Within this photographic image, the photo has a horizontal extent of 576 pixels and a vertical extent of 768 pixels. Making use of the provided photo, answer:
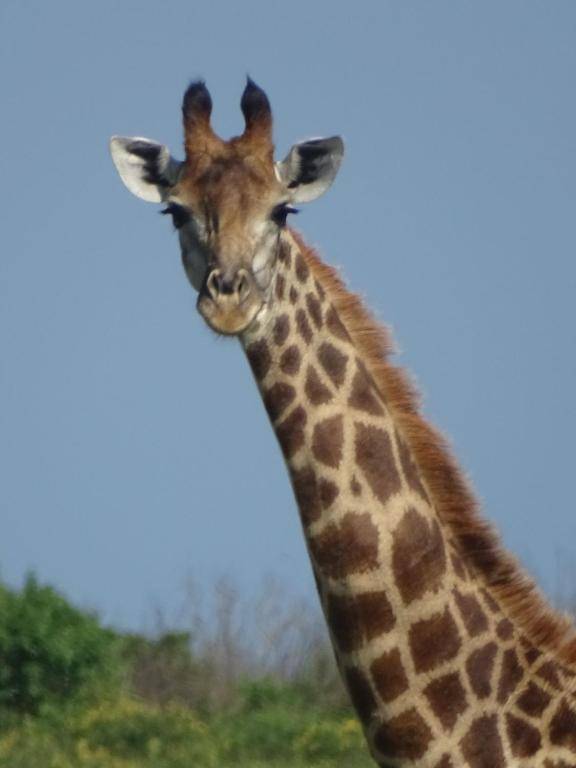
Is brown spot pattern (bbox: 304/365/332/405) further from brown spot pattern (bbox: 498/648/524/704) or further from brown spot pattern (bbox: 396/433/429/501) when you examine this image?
brown spot pattern (bbox: 498/648/524/704)

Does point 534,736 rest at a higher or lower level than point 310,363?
lower

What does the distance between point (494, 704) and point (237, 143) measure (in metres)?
2.15

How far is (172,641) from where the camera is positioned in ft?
74.6

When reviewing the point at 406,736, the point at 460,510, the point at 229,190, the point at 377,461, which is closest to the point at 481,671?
the point at 406,736

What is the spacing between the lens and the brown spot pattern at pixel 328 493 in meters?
8.68

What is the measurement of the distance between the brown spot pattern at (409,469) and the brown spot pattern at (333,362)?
11.0 inches

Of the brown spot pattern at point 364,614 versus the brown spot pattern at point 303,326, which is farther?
the brown spot pattern at point 303,326

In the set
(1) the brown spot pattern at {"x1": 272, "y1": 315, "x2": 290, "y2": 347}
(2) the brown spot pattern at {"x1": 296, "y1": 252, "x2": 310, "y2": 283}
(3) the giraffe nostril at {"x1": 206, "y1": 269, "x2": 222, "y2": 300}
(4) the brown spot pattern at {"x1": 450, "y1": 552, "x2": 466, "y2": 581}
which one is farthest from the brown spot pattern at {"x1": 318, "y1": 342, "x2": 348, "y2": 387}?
(4) the brown spot pattern at {"x1": 450, "y1": 552, "x2": 466, "y2": 581}

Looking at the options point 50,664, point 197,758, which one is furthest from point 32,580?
point 197,758

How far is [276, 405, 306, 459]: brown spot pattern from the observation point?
28.8 ft

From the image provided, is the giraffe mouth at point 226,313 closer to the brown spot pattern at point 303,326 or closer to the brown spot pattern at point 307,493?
the brown spot pattern at point 303,326

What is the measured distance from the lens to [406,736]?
8531mm

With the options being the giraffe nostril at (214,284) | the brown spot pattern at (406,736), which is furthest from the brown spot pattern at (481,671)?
the giraffe nostril at (214,284)

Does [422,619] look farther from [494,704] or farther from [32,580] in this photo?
[32,580]
